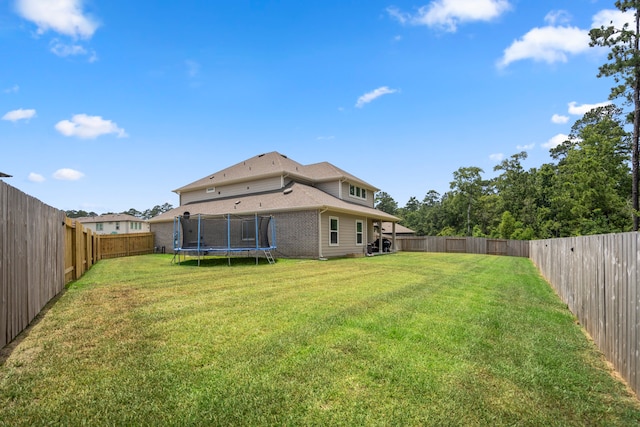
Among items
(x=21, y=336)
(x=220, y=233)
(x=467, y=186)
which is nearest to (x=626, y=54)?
(x=220, y=233)

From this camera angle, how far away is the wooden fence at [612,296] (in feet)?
10.2

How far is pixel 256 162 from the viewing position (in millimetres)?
22375

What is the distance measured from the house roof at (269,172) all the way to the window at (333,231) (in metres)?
3.79

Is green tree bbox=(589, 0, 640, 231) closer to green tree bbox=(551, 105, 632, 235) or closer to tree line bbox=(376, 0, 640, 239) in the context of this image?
tree line bbox=(376, 0, 640, 239)

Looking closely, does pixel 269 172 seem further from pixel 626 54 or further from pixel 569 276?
pixel 626 54

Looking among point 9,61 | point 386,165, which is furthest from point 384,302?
point 386,165

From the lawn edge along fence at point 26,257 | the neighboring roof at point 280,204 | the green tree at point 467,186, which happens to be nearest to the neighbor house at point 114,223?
the neighboring roof at point 280,204

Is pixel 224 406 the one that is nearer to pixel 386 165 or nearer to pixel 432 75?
pixel 432 75

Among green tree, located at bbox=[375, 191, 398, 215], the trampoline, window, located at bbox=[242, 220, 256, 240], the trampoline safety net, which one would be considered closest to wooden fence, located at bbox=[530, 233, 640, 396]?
the trampoline

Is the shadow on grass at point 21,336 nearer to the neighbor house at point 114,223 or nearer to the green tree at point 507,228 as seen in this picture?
the green tree at point 507,228

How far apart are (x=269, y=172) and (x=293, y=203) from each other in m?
4.13

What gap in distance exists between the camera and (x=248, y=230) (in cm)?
1487

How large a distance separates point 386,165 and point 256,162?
49.9 ft

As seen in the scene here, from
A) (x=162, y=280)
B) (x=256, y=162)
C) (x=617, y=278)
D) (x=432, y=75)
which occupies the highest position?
(x=432, y=75)
